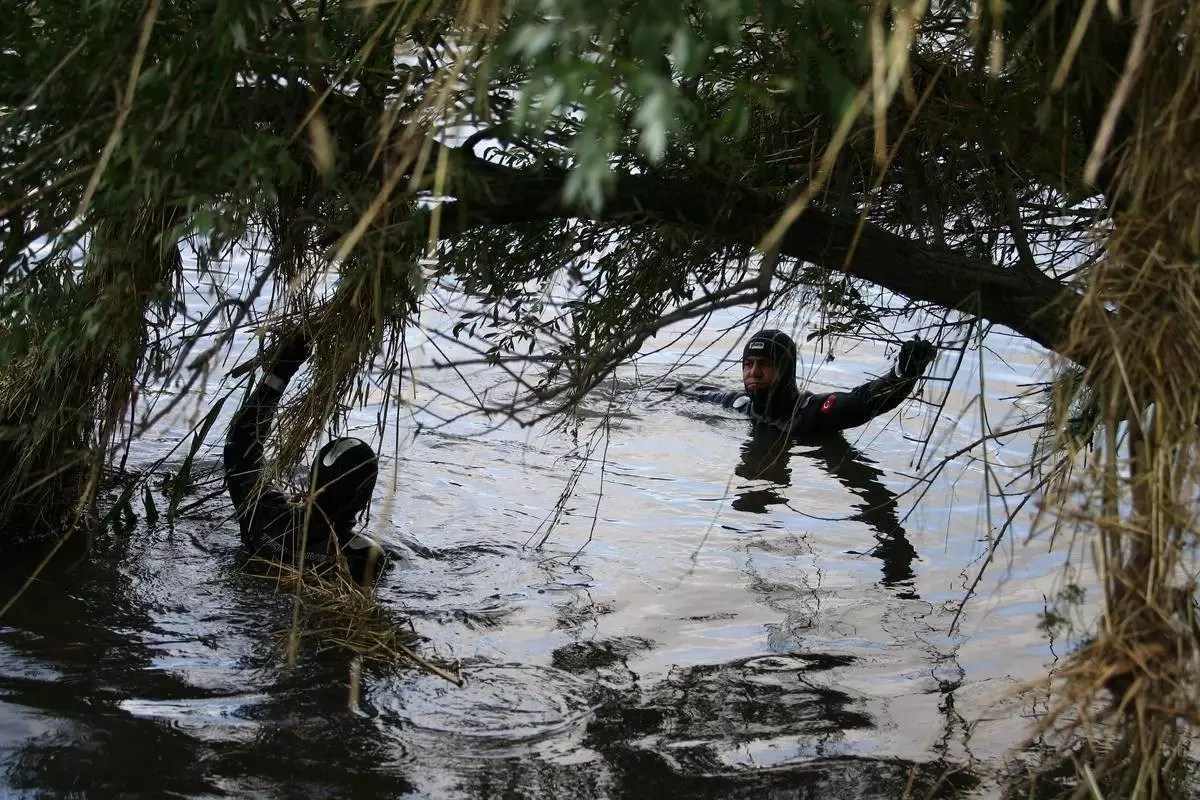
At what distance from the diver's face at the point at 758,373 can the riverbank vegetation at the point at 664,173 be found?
4.00 m

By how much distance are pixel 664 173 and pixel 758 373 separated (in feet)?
15.4

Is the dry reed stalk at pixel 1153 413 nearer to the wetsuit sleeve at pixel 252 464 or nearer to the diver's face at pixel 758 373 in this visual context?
the wetsuit sleeve at pixel 252 464

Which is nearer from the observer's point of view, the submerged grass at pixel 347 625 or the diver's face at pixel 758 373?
the submerged grass at pixel 347 625

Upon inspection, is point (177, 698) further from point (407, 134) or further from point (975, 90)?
point (975, 90)

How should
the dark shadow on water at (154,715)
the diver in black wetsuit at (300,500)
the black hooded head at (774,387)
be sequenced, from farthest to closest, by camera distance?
the black hooded head at (774,387)
the diver in black wetsuit at (300,500)
the dark shadow on water at (154,715)

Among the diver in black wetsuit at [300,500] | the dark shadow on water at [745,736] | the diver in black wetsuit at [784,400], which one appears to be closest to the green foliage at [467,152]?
the diver in black wetsuit at [300,500]

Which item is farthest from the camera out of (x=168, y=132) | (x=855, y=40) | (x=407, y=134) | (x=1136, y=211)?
(x=168, y=132)

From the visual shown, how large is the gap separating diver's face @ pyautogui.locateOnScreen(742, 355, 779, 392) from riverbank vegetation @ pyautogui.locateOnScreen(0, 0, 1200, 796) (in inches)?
157

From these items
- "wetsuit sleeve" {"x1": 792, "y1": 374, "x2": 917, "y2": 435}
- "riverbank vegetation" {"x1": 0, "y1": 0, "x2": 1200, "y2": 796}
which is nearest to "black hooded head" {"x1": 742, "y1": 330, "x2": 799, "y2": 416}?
"wetsuit sleeve" {"x1": 792, "y1": 374, "x2": 917, "y2": 435}

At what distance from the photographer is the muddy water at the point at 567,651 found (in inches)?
159

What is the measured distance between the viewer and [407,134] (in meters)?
2.47

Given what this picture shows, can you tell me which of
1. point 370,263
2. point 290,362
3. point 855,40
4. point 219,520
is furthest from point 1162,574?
point 219,520

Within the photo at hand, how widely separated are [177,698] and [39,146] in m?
2.21

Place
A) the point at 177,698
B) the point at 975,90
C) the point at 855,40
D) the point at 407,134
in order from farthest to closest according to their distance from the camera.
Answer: the point at 177,698
the point at 975,90
the point at 407,134
the point at 855,40
